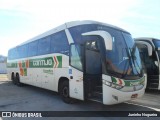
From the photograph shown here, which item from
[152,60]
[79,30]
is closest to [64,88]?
[79,30]

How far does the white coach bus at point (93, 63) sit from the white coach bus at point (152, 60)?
3883 millimetres

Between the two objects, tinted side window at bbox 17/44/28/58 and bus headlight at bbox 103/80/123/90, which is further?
tinted side window at bbox 17/44/28/58

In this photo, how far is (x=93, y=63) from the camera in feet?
27.7

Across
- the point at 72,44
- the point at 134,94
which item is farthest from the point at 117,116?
the point at 72,44

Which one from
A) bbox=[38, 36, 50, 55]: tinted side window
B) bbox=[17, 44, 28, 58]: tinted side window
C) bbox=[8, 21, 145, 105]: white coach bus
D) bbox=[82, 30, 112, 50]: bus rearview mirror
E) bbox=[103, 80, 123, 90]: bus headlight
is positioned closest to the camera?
bbox=[82, 30, 112, 50]: bus rearview mirror

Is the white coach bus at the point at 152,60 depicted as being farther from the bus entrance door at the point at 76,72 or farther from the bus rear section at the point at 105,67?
the bus entrance door at the point at 76,72

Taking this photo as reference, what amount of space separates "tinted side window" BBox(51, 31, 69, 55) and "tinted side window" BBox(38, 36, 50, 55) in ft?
1.88

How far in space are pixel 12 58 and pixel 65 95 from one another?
11165 mm

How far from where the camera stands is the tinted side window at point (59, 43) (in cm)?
935

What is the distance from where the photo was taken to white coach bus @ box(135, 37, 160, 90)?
470 inches

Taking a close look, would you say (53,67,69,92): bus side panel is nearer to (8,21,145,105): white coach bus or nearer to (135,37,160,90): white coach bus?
(8,21,145,105): white coach bus

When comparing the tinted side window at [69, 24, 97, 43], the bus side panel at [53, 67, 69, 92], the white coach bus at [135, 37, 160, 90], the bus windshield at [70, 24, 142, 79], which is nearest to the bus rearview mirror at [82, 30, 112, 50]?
the bus windshield at [70, 24, 142, 79]

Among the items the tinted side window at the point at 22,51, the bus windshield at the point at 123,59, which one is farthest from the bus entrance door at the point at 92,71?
the tinted side window at the point at 22,51

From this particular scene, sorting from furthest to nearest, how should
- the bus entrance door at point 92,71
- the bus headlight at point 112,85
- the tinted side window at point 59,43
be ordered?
1. the tinted side window at point 59,43
2. the bus entrance door at point 92,71
3. the bus headlight at point 112,85
